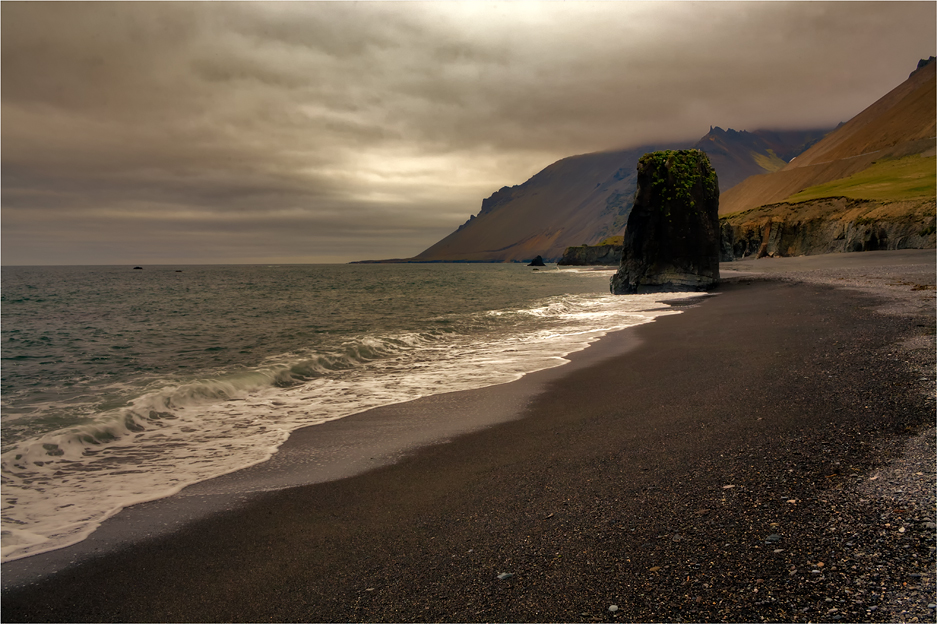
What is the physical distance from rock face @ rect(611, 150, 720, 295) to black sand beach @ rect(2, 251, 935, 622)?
26531 millimetres

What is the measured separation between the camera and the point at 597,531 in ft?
12.9

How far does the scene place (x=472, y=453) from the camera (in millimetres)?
6277

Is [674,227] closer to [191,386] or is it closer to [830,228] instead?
[191,386]

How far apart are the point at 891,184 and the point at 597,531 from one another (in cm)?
9777

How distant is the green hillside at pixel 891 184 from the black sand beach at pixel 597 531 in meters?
70.9

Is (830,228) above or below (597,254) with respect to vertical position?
below

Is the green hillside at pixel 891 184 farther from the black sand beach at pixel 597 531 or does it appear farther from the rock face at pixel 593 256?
the black sand beach at pixel 597 531

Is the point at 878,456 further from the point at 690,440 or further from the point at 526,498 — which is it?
the point at 526,498

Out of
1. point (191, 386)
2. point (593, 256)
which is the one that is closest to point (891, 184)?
point (593, 256)

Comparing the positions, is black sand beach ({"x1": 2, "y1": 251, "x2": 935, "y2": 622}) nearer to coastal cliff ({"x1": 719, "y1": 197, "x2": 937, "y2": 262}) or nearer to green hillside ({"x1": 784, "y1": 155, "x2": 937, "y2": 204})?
coastal cliff ({"x1": 719, "y1": 197, "x2": 937, "y2": 262})

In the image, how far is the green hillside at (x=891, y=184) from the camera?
63.6 meters

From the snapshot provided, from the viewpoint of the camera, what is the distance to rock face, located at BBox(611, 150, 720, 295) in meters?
32.3

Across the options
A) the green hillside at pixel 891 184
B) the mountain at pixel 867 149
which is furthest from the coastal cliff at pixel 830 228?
the mountain at pixel 867 149

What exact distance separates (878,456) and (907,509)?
1.28 metres
